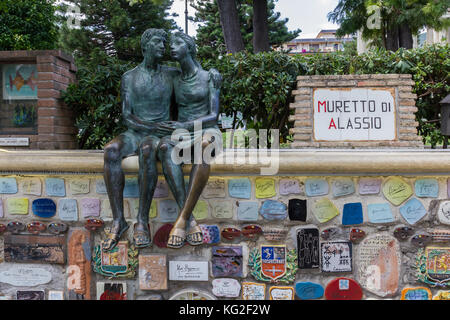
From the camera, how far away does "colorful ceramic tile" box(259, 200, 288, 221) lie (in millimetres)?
2582

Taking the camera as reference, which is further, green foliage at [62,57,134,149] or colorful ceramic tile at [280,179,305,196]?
green foliage at [62,57,134,149]

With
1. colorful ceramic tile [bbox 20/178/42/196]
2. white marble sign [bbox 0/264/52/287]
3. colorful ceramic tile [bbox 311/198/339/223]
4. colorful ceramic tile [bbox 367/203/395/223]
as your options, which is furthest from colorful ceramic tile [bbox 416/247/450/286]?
colorful ceramic tile [bbox 20/178/42/196]

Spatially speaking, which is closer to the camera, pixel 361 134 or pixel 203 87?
pixel 203 87

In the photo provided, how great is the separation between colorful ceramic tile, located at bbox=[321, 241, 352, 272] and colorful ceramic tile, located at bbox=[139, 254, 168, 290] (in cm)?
101

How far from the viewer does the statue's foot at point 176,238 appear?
2309mm

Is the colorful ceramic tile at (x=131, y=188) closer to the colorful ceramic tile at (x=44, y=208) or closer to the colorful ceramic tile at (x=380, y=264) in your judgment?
the colorful ceramic tile at (x=44, y=208)

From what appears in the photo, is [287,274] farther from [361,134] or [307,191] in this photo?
[361,134]

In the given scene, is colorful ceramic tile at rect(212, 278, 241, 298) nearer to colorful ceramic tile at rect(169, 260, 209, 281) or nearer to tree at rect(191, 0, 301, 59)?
colorful ceramic tile at rect(169, 260, 209, 281)

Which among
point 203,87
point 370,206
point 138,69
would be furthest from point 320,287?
point 138,69

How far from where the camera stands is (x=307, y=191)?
2.57m

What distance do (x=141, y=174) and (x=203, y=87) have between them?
0.70 m

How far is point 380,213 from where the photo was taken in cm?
257

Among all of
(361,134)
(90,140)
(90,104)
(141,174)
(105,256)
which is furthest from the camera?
(90,140)

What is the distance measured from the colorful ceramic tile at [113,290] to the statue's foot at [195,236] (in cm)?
59
